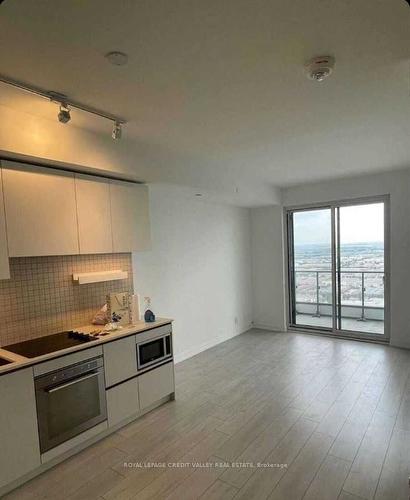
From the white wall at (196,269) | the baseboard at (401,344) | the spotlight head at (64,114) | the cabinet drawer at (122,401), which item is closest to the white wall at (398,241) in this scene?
the baseboard at (401,344)

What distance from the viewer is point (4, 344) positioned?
259 cm

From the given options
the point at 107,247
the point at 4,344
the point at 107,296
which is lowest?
the point at 4,344

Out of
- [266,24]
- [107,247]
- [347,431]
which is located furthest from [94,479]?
[266,24]

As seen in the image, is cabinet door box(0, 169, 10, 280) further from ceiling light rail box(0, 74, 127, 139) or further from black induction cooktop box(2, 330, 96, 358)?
ceiling light rail box(0, 74, 127, 139)

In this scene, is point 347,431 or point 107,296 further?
point 107,296

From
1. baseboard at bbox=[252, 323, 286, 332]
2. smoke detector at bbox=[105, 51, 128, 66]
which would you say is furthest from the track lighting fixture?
baseboard at bbox=[252, 323, 286, 332]

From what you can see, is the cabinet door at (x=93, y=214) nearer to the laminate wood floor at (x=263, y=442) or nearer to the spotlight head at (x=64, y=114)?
the spotlight head at (x=64, y=114)

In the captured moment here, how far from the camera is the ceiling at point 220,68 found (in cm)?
140

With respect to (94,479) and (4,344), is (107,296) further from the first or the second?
(94,479)

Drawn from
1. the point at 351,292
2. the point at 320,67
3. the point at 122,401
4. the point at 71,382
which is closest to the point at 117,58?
the point at 320,67

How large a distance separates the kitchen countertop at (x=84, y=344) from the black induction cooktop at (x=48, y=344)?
2.1 inches

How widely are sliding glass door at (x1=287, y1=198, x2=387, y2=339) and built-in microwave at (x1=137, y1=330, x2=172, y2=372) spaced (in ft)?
11.0

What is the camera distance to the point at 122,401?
2865 millimetres

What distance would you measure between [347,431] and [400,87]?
2742 millimetres
